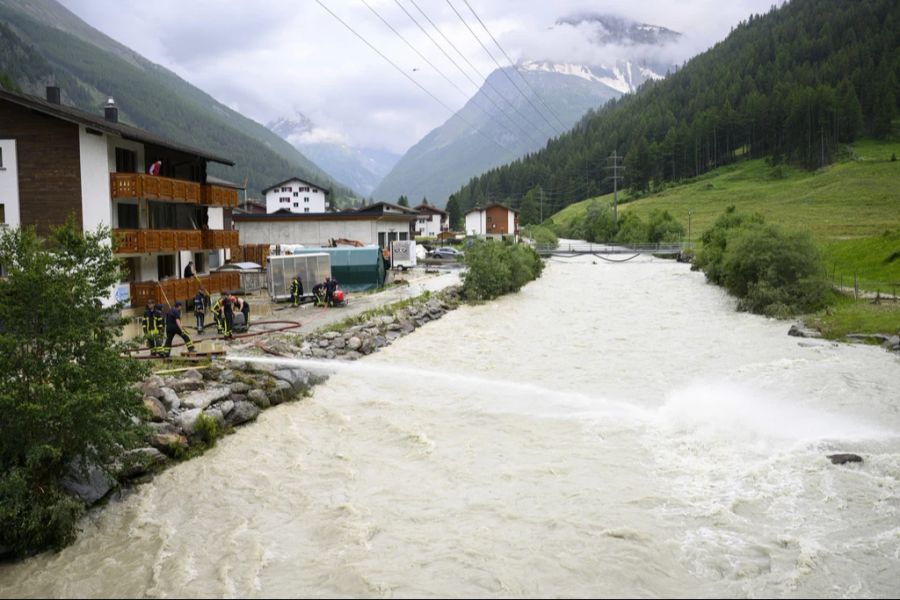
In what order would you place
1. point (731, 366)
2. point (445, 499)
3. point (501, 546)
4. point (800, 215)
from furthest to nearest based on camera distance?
1. point (800, 215)
2. point (731, 366)
3. point (445, 499)
4. point (501, 546)

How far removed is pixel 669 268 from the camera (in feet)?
269

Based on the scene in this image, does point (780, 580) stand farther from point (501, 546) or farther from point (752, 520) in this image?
point (501, 546)

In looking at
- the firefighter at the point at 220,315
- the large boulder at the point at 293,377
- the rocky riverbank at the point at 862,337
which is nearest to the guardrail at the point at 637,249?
the rocky riverbank at the point at 862,337

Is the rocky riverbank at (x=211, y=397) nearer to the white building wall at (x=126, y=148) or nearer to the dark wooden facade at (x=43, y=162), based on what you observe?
the dark wooden facade at (x=43, y=162)

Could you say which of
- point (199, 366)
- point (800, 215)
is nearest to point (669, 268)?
point (800, 215)

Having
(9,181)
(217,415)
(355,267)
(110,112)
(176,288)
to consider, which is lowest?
(217,415)

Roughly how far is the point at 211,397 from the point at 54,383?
260 inches

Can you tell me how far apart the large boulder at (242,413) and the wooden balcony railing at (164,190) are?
50.2 feet

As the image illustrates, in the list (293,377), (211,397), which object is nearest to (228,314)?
(293,377)

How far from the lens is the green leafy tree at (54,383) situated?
11.9 metres

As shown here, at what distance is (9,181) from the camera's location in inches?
1071

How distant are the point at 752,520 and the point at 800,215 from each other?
98021 millimetres

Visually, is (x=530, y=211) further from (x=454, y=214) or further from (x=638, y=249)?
(x=638, y=249)

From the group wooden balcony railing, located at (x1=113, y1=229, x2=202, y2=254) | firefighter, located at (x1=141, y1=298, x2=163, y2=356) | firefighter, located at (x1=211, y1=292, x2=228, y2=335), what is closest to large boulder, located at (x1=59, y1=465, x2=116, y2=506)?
firefighter, located at (x1=141, y1=298, x2=163, y2=356)
